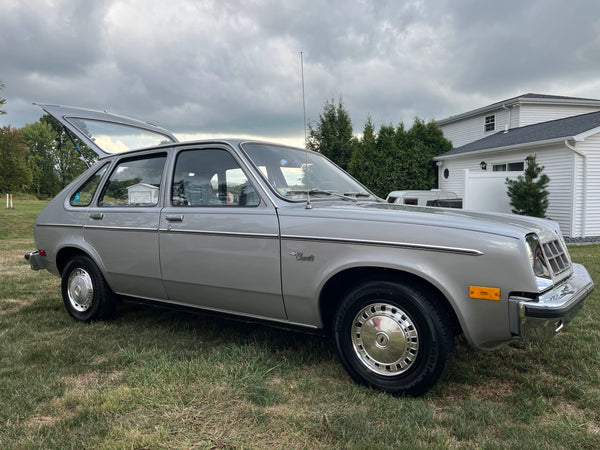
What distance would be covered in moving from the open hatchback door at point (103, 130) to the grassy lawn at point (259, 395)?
2055 mm

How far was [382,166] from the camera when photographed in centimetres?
1991

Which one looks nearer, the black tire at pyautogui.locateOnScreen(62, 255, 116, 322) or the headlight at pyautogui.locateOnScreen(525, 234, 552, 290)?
the headlight at pyautogui.locateOnScreen(525, 234, 552, 290)

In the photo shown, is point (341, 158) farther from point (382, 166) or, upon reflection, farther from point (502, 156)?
point (502, 156)

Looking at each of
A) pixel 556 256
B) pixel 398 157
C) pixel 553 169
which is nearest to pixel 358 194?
pixel 556 256

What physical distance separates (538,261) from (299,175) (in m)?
2.03

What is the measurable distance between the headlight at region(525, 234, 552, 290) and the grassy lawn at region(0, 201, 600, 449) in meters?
0.82

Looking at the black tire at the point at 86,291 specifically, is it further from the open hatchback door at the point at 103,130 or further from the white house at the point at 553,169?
the white house at the point at 553,169

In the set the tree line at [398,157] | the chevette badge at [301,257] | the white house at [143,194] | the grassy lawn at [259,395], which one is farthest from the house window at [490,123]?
the chevette badge at [301,257]

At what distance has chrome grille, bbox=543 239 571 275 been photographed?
282cm

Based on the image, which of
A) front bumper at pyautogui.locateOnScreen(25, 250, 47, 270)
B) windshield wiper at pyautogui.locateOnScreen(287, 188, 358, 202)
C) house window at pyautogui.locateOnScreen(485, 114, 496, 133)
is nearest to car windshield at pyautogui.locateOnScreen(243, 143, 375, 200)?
A: windshield wiper at pyautogui.locateOnScreen(287, 188, 358, 202)

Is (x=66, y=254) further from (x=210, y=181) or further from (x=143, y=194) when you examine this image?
(x=210, y=181)

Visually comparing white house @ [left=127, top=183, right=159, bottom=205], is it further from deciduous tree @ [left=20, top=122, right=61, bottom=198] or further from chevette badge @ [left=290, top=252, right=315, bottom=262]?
deciduous tree @ [left=20, top=122, right=61, bottom=198]

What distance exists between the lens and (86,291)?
4.51 metres

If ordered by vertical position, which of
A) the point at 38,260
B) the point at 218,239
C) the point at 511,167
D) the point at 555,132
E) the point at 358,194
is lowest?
the point at 38,260
